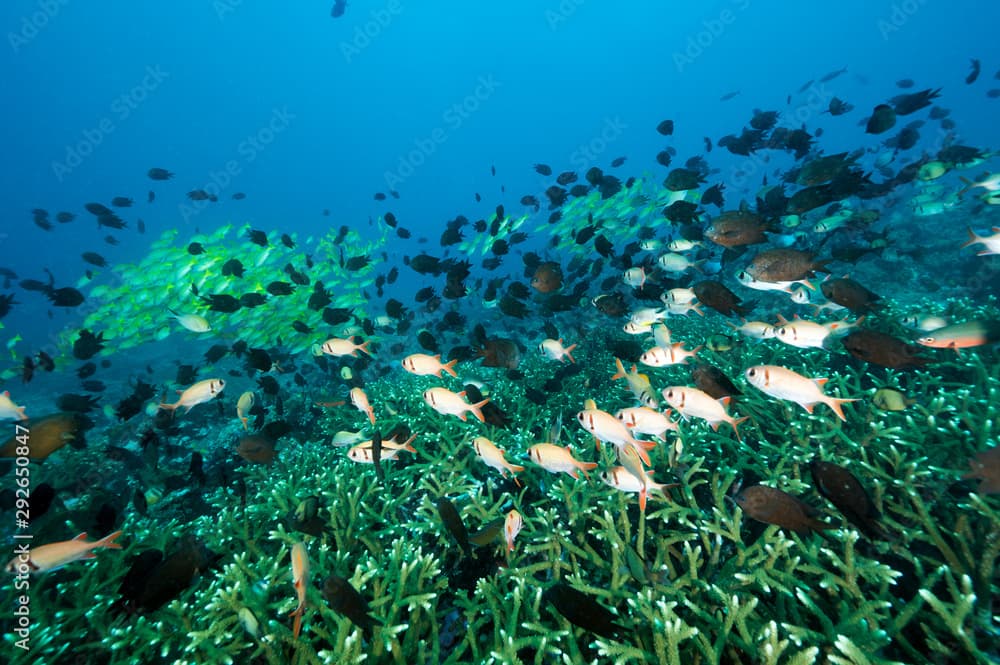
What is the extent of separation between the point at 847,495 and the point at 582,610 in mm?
1784

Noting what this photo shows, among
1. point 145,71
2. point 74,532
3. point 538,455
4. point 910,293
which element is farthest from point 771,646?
point 145,71

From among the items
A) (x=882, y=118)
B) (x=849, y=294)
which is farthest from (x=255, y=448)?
(x=882, y=118)

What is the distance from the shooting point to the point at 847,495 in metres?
2.51

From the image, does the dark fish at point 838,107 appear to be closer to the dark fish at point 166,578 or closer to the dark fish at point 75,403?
the dark fish at point 166,578

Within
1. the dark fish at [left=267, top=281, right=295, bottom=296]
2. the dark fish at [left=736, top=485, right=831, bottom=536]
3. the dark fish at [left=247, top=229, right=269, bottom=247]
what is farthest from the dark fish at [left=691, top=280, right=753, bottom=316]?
the dark fish at [left=247, top=229, right=269, bottom=247]

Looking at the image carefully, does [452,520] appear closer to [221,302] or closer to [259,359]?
[259,359]

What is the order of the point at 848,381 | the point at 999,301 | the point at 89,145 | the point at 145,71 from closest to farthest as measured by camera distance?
1. the point at 848,381
2. the point at 999,301
3. the point at 145,71
4. the point at 89,145

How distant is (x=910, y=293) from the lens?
12.9m

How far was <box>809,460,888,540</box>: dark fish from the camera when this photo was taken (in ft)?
8.22

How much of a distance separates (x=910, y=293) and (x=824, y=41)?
183 m

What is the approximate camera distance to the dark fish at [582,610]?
7.14 ft

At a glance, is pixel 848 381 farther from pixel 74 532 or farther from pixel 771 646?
pixel 74 532

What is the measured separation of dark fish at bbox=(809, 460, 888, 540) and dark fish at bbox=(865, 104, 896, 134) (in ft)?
21.7

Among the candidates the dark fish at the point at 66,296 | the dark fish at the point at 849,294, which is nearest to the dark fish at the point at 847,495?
the dark fish at the point at 849,294
